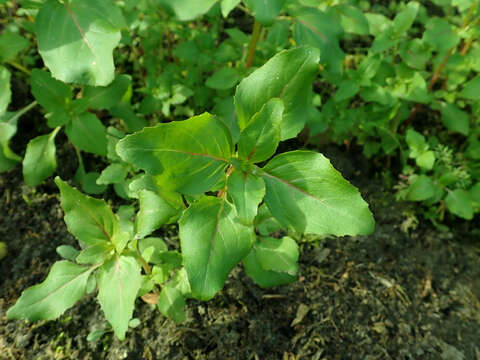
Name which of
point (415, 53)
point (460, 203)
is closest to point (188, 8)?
point (415, 53)

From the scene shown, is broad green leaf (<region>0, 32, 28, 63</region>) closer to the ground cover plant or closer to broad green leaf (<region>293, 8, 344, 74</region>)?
the ground cover plant

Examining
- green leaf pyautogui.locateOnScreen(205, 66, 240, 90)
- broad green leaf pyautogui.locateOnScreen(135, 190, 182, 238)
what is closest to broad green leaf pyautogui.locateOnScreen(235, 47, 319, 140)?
broad green leaf pyautogui.locateOnScreen(135, 190, 182, 238)

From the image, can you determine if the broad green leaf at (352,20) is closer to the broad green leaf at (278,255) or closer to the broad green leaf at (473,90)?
the broad green leaf at (473,90)

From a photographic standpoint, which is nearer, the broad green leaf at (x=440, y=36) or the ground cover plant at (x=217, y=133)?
the ground cover plant at (x=217, y=133)

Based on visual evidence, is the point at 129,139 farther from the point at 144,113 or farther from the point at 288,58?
the point at 144,113

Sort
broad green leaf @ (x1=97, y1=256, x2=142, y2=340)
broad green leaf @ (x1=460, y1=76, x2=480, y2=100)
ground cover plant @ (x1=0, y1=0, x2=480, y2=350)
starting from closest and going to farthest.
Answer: ground cover plant @ (x1=0, y1=0, x2=480, y2=350) → broad green leaf @ (x1=97, y1=256, x2=142, y2=340) → broad green leaf @ (x1=460, y1=76, x2=480, y2=100)

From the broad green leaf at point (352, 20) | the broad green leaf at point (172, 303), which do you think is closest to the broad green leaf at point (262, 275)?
the broad green leaf at point (172, 303)
